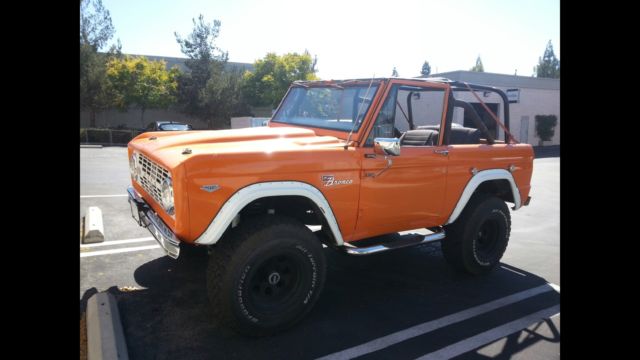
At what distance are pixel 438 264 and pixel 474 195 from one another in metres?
0.99

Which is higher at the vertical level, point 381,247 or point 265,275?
point 381,247

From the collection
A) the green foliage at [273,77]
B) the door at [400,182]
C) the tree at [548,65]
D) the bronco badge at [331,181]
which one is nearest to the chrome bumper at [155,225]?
the bronco badge at [331,181]

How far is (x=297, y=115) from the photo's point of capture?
5.14m

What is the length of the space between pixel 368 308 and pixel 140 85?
29985 millimetres

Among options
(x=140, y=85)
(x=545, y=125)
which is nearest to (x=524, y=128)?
(x=545, y=125)

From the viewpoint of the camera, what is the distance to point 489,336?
3.71 m

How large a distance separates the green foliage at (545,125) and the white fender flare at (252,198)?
2926cm

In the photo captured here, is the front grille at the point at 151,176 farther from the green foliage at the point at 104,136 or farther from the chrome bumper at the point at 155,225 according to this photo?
the green foliage at the point at 104,136

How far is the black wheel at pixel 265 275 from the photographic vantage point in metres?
3.33

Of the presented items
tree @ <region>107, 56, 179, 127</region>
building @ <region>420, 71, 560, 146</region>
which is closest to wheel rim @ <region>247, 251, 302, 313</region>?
building @ <region>420, 71, 560, 146</region>

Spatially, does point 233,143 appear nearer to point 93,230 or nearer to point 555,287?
point 93,230

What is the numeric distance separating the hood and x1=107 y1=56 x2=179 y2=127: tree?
28.5 meters
